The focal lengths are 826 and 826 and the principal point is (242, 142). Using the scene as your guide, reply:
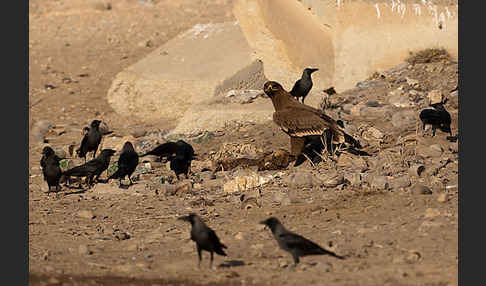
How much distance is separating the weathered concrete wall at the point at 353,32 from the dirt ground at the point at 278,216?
0.34 m

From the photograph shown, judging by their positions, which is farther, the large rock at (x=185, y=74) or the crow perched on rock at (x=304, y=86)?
the large rock at (x=185, y=74)

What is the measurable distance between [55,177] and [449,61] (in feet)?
23.1

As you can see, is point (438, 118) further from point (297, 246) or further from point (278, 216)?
point (297, 246)

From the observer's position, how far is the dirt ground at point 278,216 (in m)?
6.61

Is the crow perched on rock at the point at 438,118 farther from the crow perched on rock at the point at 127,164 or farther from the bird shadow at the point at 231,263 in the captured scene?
the bird shadow at the point at 231,263

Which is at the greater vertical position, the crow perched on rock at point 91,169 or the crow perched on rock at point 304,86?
the crow perched on rock at point 304,86

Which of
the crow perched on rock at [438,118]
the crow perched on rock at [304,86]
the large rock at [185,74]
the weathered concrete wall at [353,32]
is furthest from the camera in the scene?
the large rock at [185,74]

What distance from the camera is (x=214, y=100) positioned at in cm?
1416

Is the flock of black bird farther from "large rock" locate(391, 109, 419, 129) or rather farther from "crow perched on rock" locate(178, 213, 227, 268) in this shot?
"crow perched on rock" locate(178, 213, 227, 268)

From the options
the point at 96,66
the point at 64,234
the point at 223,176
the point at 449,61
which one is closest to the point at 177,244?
the point at 64,234

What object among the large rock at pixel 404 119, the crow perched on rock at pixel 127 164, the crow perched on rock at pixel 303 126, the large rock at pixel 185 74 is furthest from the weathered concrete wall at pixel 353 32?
the crow perched on rock at pixel 127 164

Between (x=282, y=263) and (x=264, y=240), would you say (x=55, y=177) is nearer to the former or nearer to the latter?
(x=264, y=240)

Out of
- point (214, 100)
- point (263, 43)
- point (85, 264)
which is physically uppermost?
point (263, 43)

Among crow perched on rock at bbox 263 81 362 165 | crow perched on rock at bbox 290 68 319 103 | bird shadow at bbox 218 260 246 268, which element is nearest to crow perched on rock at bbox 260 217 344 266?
bird shadow at bbox 218 260 246 268
